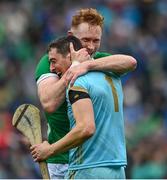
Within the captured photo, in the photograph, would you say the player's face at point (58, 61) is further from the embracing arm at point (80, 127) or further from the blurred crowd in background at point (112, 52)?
the blurred crowd in background at point (112, 52)

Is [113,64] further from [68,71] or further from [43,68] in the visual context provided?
[43,68]

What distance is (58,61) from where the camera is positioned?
6934mm

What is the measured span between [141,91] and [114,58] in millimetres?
8368

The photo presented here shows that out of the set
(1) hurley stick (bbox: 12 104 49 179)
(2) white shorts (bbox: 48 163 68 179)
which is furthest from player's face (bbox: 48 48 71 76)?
(2) white shorts (bbox: 48 163 68 179)

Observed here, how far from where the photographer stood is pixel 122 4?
→ 17328mm

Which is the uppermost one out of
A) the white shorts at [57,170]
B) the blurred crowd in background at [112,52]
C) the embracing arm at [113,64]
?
the embracing arm at [113,64]

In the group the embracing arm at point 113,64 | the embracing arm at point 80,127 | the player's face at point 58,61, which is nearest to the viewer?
the embracing arm at point 80,127

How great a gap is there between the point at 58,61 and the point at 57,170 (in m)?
1.19

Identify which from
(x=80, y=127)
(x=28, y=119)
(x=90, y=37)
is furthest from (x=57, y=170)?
(x=80, y=127)

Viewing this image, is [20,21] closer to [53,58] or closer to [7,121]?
[7,121]

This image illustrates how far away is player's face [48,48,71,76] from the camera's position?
6901mm

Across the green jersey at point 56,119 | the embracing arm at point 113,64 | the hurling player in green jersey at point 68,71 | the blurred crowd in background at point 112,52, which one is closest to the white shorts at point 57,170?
the hurling player in green jersey at point 68,71

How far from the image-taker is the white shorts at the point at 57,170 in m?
7.71

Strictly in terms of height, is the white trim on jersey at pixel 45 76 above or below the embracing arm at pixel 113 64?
below
